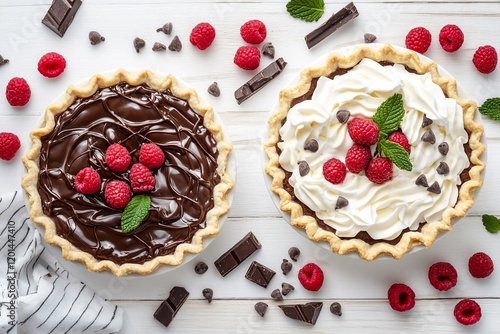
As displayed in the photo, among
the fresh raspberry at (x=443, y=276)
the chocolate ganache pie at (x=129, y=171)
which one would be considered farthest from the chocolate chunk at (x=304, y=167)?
the fresh raspberry at (x=443, y=276)

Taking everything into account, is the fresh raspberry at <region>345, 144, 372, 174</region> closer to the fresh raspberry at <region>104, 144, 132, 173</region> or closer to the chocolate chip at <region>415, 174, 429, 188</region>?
the chocolate chip at <region>415, 174, 429, 188</region>

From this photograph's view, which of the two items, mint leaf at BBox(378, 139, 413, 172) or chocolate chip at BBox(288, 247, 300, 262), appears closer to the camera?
mint leaf at BBox(378, 139, 413, 172)

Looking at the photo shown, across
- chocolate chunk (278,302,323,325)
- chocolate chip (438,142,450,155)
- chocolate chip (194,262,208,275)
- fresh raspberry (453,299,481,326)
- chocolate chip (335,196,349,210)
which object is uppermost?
chocolate chip (335,196,349,210)

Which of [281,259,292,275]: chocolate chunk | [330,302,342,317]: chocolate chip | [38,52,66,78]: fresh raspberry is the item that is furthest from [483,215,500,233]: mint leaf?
[38,52,66,78]: fresh raspberry

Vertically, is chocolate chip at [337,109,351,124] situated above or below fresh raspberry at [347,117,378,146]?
above

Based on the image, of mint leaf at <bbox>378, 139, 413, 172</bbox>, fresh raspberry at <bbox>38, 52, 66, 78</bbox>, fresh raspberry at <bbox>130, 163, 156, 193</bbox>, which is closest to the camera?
mint leaf at <bbox>378, 139, 413, 172</bbox>

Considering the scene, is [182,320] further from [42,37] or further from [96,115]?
[42,37]
